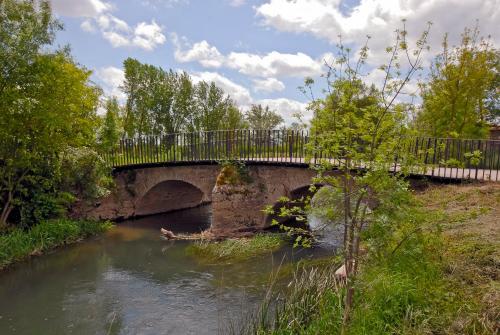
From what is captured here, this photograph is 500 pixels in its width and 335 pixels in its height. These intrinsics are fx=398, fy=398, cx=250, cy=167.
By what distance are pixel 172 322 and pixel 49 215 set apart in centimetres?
1002

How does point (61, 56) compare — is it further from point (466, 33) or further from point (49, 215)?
point (466, 33)

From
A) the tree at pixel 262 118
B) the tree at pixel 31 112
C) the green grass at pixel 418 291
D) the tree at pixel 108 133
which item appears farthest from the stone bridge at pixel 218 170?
the tree at pixel 262 118

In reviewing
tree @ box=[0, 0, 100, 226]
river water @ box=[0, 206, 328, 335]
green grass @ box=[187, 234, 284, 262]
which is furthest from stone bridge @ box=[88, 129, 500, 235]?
tree @ box=[0, 0, 100, 226]

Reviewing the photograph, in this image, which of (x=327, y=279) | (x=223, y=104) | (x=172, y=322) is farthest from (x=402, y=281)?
(x=223, y=104)

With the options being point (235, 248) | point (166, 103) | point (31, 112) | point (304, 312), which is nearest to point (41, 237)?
point (31, 112)

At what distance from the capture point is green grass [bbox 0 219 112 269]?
13414 millimetres

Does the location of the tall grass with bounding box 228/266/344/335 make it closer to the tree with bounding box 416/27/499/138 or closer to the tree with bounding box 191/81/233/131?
the tree with bounding box 416/27/499/138

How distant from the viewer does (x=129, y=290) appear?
11.1 m

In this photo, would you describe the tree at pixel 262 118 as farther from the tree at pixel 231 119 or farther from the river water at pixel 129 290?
the river water at pixel 129 290

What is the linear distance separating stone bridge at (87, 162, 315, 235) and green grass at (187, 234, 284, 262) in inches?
50.4

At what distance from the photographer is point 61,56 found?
14.0 meters

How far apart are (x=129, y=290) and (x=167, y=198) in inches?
508

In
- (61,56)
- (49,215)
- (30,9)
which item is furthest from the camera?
(49,215)

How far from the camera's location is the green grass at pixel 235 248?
1366cm
